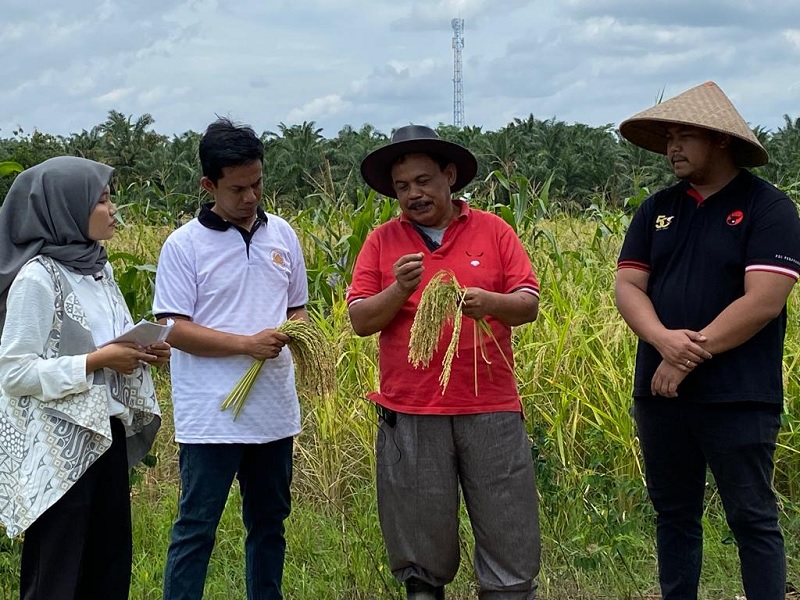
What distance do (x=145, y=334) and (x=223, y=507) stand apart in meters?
0.77

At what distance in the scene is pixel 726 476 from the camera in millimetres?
3578

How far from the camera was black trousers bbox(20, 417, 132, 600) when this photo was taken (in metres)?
3.24

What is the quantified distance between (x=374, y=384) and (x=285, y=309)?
182 cm

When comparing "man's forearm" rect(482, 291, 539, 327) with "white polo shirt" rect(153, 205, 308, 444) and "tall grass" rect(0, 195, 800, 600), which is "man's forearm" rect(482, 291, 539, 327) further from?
"tall grass" rect(0, 195, 800, 600)

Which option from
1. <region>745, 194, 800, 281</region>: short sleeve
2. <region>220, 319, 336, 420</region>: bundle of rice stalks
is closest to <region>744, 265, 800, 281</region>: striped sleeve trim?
<region>745, 194, 800, 281</region>: short sleeve

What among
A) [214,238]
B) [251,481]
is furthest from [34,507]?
[214,238]

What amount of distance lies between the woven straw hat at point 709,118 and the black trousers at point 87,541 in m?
2.26

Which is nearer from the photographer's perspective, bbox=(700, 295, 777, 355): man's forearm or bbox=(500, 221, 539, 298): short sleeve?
bbox=(700, 295, 777, 355): man's forearm

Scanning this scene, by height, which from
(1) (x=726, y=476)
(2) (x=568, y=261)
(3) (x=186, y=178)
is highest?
(3) (x=186, y=178)

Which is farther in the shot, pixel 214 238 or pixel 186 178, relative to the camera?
pixel 186 178

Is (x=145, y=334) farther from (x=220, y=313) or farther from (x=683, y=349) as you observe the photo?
(x=683, y=349)

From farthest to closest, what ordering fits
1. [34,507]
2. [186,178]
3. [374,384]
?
1. [186,178]
2. [374,384]
3. [34,507]

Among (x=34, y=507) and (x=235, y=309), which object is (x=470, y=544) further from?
(x=34, y=507)

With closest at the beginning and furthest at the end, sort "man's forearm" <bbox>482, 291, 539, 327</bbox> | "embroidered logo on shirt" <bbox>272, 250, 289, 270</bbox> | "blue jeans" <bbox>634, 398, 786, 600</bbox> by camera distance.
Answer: "man's forearm" <bbox>482, 291, 539, 327</bbox>, "blue jeans" <bbox>634, 398, 786, 600</bbox>, "embroidered logo on shirt" <bbox>272, 250, 289, 270</bbox>
